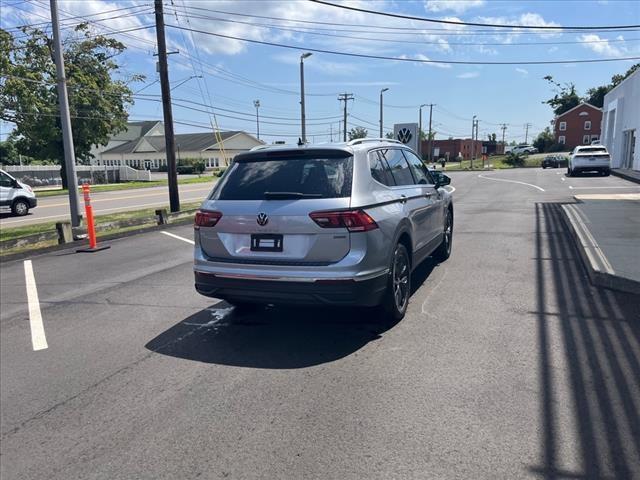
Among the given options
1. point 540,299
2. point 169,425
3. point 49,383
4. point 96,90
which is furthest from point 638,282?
point 96,90

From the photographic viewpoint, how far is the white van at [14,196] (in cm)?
1966

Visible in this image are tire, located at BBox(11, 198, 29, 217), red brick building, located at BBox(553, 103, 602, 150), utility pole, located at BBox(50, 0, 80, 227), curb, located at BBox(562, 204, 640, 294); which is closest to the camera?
curb, located at BBox(562, 204, 640, 294)

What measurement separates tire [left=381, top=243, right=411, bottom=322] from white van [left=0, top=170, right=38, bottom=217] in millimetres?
19562

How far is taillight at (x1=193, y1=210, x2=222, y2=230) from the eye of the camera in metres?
4.80

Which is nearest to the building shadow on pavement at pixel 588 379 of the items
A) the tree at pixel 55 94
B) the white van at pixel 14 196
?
the white van at pixel 14 196

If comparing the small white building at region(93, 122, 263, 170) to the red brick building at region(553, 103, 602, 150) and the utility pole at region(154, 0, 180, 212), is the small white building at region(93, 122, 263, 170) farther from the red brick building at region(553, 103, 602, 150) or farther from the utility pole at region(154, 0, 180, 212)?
the utility pole at region(154, 0, 180, 212)

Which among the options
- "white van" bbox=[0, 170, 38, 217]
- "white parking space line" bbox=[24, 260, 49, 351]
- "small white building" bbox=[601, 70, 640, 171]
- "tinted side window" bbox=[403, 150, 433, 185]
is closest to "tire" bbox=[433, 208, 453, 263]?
"tinted side window" bbox=[403, 150, 433, 185]

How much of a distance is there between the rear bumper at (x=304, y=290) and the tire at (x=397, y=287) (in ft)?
0.76

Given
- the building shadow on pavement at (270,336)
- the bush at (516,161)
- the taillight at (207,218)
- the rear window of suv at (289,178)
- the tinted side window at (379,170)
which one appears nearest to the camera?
the building shadow on pavement at (270,336)

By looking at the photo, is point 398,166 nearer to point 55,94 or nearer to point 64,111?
point 64,111

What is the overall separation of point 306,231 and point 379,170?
1.28m

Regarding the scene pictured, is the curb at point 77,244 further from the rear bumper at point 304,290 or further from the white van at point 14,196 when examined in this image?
the white van at point 14,196

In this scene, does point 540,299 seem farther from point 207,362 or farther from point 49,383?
point 49,383

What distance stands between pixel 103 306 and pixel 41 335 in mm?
997
